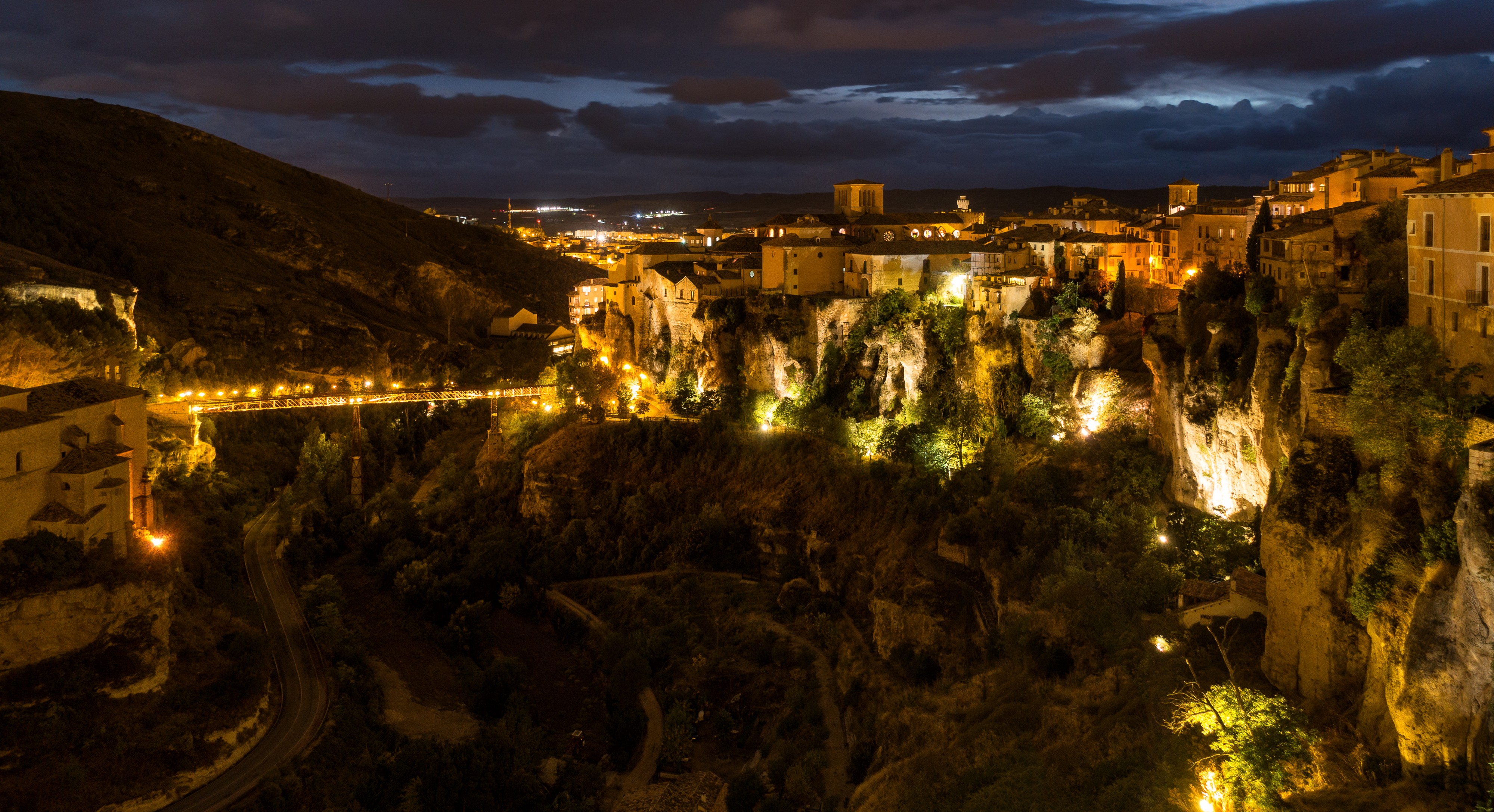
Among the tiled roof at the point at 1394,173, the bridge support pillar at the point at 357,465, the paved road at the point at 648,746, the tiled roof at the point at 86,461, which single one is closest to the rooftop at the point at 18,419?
the tiled roof at the point at 86,461

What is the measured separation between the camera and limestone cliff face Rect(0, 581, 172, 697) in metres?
27.8

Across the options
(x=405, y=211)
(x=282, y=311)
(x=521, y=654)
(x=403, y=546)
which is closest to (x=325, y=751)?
(x=521, y=654)

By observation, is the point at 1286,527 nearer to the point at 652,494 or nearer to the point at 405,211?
the point at 652,494

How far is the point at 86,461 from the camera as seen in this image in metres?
30.7

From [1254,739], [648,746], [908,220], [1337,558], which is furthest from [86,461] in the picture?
[908,220]

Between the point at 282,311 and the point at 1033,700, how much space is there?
197 ft

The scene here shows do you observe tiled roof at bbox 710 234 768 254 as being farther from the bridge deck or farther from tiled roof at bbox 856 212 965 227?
the bridge deck

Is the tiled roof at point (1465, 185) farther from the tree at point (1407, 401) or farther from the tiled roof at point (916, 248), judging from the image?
the tiled roof at point (916, 248)

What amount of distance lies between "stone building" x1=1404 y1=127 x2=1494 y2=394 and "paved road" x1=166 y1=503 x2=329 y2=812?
31.3m

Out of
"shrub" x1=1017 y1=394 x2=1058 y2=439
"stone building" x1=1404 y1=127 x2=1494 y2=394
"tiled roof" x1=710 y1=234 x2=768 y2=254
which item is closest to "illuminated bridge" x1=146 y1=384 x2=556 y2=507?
"tiled roof" x1=710 y1=234 x2=768 y2=254

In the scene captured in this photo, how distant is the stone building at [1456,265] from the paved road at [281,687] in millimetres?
31317

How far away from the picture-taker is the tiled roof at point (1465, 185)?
65.1 ft

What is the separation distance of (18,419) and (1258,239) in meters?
39.8

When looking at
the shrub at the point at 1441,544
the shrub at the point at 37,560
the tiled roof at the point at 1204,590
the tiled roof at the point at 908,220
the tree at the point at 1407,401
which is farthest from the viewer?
the tiled roof at the point at 908,220
